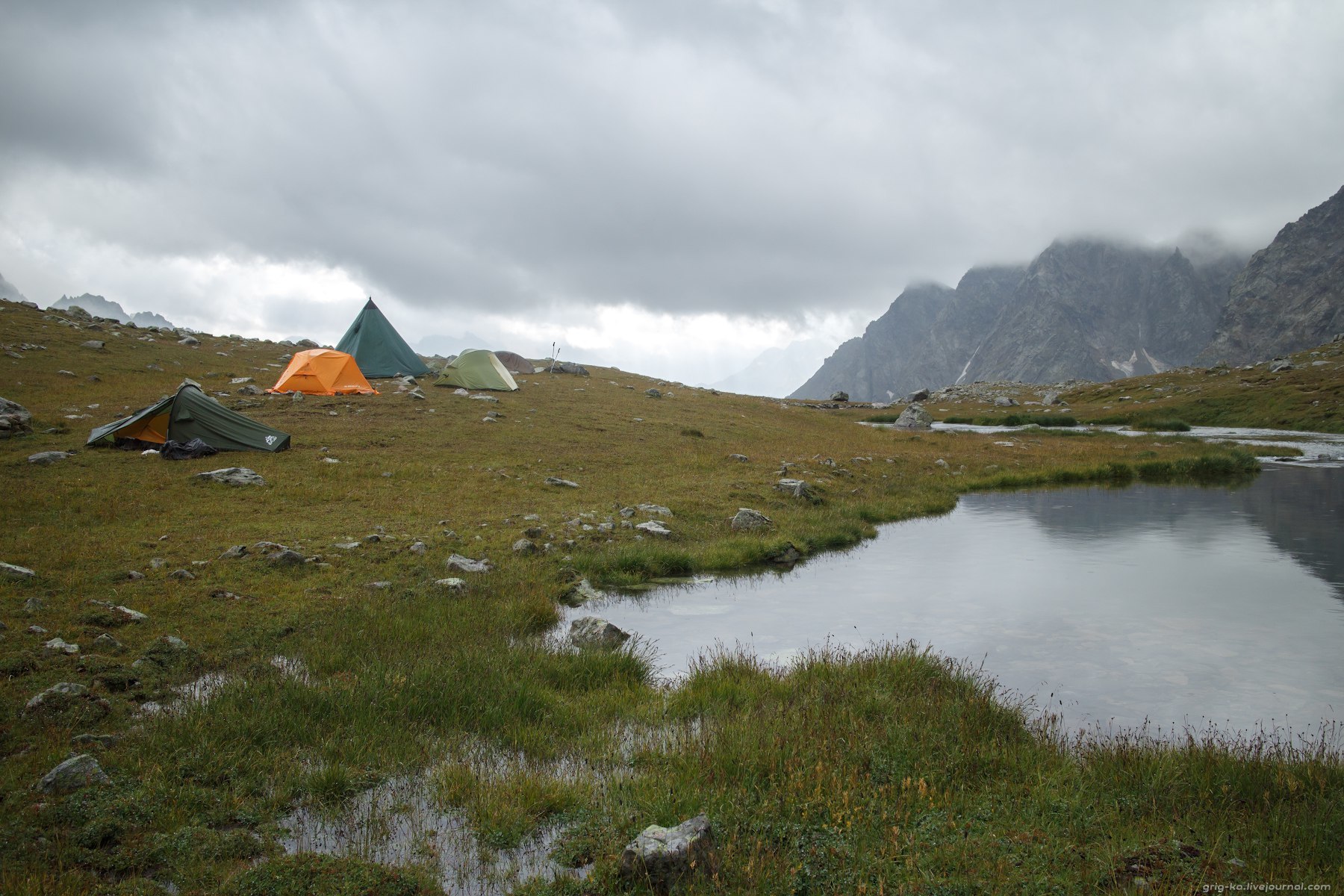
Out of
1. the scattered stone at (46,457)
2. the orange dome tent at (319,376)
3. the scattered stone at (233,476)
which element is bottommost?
the scattered stone at (233,476)

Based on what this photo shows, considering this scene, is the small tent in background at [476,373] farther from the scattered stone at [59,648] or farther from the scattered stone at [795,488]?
the scattered stone at [59,648]

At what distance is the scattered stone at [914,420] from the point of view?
173ft

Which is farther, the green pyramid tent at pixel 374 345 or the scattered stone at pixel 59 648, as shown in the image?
the green pyramid tent at pixel 374 345

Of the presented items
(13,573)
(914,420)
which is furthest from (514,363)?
(13,573)

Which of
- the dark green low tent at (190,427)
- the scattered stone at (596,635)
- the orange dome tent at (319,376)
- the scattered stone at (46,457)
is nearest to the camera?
the scattered stone at (596,635)

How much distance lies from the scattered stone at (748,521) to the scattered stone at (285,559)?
10302 millimetres

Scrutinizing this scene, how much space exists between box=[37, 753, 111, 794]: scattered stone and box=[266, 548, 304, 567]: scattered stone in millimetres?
6640

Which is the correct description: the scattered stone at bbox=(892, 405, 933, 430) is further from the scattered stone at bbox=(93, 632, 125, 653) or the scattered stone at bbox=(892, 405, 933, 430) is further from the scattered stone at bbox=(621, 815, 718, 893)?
the scattered stone at bbox=(621, 815, 718, 893)

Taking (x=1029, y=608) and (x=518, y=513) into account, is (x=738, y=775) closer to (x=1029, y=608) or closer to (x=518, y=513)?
(x=1029, y=608)

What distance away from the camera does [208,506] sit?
15.3 metres

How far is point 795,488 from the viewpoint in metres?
22.1

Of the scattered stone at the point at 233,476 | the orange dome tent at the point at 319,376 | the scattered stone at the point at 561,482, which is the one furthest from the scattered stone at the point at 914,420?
the scattered stone at the point at 233,476

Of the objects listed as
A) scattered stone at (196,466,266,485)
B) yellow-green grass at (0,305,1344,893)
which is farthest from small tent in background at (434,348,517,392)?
scattered stone at (196,466,266,485)

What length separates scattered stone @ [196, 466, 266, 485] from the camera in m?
17.1
